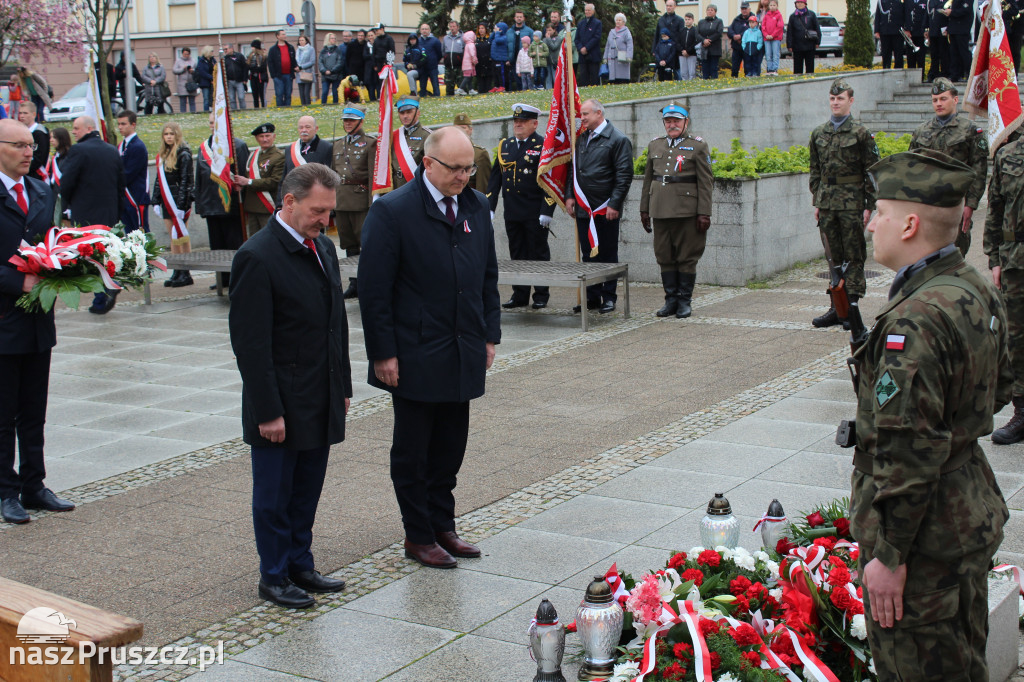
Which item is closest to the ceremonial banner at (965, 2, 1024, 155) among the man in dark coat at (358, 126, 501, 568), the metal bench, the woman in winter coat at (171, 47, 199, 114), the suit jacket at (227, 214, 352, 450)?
the metal bench

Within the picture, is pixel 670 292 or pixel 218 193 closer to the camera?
pixel 670 292

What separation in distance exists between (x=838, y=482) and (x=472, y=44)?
24243 mm

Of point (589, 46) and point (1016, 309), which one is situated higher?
point (589, 46)

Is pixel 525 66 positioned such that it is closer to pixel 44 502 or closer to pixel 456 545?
pixel 44 502

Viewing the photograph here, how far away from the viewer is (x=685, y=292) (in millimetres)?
11648

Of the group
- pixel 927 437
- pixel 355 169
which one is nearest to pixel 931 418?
pixel 927 437

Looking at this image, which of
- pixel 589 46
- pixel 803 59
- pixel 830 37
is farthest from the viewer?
pixel 830 37

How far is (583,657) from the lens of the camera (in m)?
4.07

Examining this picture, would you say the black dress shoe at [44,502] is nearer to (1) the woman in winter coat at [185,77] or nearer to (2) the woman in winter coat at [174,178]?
(2) the woman in winter coat at [174,178]

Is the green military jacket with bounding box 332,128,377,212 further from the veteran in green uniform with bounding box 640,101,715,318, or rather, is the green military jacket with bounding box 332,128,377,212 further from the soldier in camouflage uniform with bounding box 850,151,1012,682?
the soldier in camouflage uniform with bounding box 850,151,1012,682

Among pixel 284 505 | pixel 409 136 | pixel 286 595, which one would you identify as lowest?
pixel 286 595

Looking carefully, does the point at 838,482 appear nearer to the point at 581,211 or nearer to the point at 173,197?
the point at 581,211

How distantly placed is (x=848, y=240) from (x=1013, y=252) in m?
4.16

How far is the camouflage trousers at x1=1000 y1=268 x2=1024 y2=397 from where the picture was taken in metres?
6.82
